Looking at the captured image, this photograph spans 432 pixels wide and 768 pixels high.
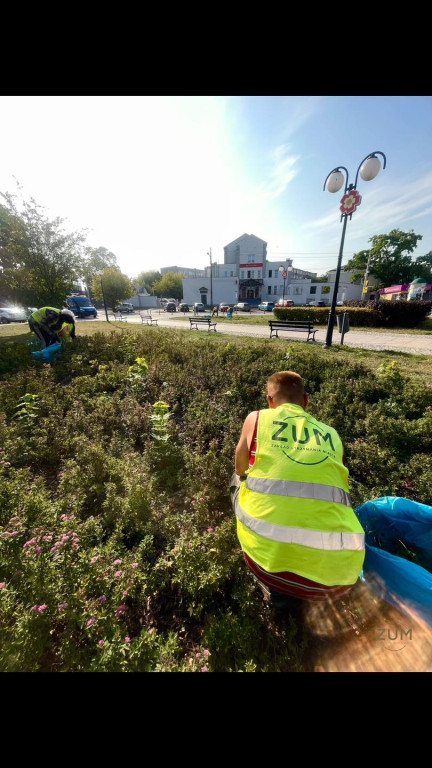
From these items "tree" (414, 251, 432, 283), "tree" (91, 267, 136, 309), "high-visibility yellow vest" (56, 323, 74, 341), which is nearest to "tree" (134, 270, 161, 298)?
"tree" (91, 267, 136, 309)

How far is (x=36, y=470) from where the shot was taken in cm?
338

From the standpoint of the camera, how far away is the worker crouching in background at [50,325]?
25.3ft

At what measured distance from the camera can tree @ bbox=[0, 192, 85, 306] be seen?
12.1m

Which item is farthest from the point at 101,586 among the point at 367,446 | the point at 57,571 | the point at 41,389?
the point at 41,389

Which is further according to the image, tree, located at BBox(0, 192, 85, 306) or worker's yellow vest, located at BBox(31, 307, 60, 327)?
tree, located at BBox(0, 192, 85, 306)

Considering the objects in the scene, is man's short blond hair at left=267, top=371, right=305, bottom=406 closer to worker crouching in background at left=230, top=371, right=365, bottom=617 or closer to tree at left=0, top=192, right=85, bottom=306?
worker crouching in background at left=230, top=371, right=365, bottom=617

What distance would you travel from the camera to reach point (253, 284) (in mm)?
49156

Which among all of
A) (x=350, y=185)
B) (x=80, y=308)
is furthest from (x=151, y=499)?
(x=80, y=308)

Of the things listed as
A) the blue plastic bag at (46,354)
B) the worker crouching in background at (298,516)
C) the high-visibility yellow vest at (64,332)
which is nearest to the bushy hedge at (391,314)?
the high-visibility yellow vest at (64,332)

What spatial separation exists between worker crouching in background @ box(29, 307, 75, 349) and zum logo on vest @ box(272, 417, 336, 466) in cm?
862

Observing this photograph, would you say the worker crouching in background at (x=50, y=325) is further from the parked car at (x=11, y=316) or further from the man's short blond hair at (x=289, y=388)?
the parked car at (x=11, y=316)

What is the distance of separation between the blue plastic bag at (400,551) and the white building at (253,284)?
162ft

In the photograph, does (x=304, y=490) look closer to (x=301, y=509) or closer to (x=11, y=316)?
(x=301, y=509)
